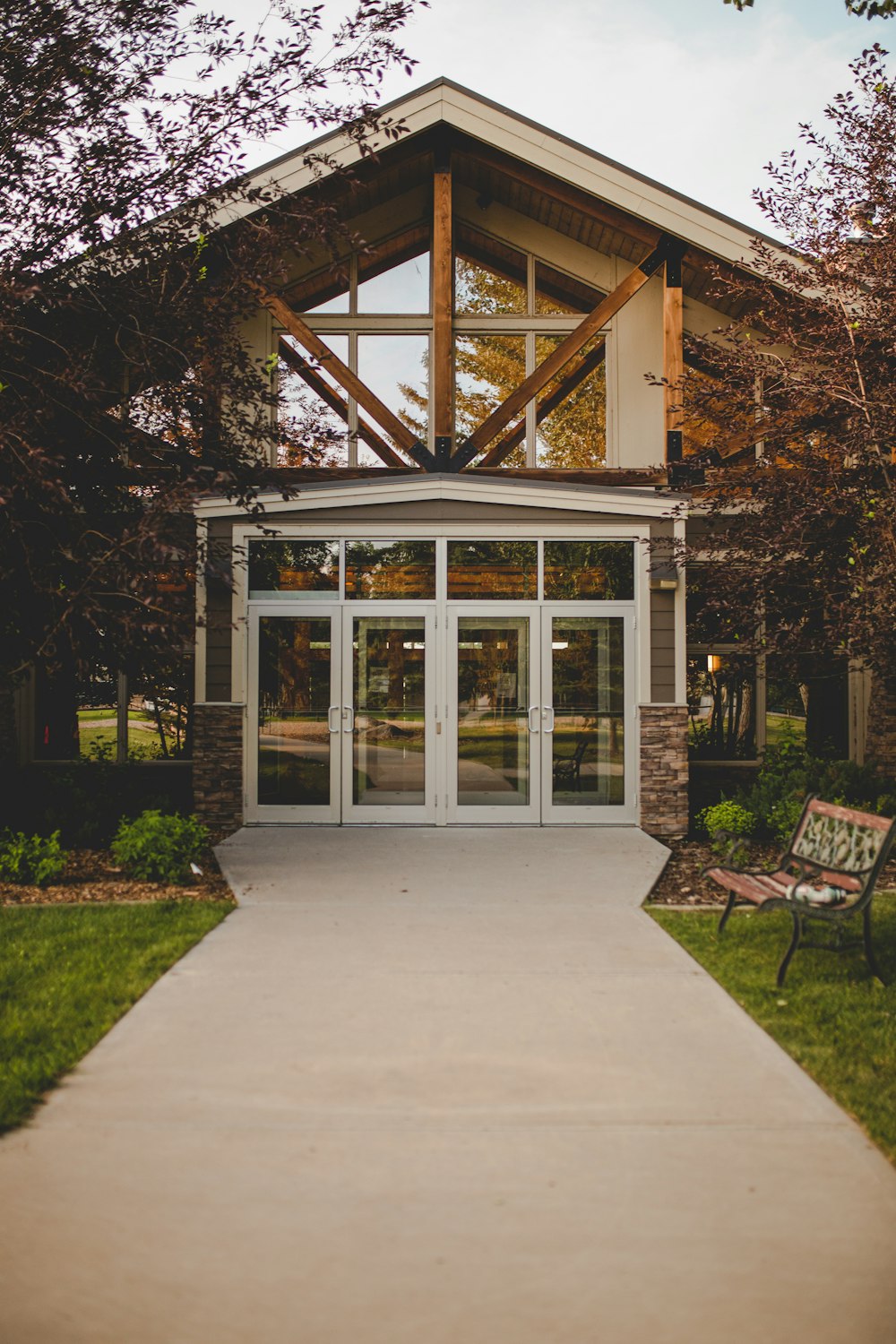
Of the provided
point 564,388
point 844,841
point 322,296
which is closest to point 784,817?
point 844,841

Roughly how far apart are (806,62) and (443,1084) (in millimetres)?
9729

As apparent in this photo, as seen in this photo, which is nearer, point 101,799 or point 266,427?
point 266,427

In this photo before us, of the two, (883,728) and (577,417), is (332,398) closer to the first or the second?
(577,417)

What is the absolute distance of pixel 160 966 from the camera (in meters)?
5.87

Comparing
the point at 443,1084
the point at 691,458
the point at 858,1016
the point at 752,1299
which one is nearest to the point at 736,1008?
the point at 858,1016

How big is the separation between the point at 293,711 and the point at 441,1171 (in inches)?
300

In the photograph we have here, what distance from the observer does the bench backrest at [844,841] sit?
5.96 meters

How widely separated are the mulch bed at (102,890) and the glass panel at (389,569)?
12.0 ft

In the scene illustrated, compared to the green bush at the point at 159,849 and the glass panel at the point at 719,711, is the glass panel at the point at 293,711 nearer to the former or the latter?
the green bush at the point at 159,849

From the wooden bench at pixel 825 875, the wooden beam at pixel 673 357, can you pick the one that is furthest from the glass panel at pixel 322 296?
the wooden bench at pixel 825 875

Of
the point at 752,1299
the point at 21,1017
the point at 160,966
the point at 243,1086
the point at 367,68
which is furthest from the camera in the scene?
the point at 367,68

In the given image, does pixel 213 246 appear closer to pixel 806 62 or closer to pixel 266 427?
pixel 266 427

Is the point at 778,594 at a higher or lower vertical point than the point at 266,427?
lower

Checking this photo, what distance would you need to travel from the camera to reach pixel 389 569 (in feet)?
36.1
